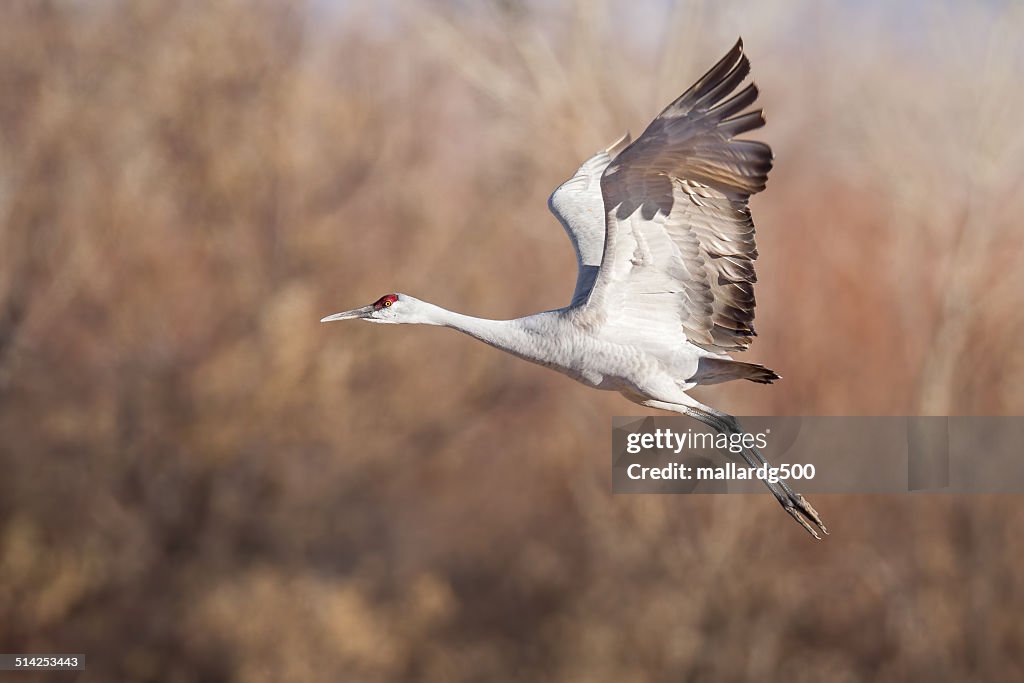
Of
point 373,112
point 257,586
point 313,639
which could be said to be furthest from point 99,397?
point 373,112

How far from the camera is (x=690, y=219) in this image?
6.76 metres

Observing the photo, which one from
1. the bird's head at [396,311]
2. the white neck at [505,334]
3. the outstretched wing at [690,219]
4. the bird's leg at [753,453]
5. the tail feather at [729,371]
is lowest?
the bird's leg at [753,453]

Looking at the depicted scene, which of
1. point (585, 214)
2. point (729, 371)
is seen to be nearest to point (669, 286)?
point (729, 371)

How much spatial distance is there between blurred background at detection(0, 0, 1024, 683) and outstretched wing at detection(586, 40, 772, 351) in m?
15.5

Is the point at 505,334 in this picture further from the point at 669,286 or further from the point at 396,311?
the point at 669,286

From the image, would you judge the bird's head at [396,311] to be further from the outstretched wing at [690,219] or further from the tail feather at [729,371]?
the tail feather at [729,371]

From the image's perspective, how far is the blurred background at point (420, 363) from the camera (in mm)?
21984

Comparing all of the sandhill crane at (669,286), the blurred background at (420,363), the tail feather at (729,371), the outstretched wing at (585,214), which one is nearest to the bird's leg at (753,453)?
the sandhill crane at (669,286)

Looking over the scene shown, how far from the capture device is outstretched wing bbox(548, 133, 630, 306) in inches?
290

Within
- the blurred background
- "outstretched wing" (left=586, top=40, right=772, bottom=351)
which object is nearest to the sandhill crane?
"outstretched wing" (left=586, top=40, right=772, bottom=351)

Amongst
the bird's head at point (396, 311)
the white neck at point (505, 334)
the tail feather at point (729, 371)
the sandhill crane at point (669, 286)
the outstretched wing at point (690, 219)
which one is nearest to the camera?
the outstretched wing at point (690, 219)

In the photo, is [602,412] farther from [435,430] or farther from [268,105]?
[268,105]

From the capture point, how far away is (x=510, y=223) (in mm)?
25797

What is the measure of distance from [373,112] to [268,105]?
7.57 feet
